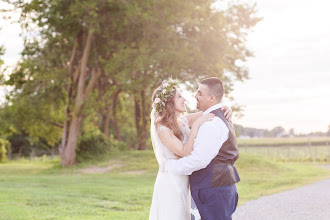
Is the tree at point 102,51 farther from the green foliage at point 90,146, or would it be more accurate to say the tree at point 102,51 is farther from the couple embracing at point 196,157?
the couple embracing at point 196,157

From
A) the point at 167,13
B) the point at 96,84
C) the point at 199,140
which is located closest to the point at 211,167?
the point at 199,140

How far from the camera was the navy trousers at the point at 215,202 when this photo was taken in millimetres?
5117

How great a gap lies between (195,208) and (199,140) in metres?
0.90

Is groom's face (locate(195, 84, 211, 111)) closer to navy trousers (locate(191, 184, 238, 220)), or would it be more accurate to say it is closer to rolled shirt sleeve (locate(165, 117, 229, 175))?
rolled shirt sleeve (locate(165, 117, 229, 175))

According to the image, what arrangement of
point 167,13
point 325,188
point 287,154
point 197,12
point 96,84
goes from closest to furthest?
point 325,188, point 167,13, point 197,12, point 96,84, point 287,154

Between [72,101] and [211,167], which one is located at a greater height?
[72,101]

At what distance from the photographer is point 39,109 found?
97.9ft

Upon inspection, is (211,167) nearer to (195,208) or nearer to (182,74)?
(195,208)

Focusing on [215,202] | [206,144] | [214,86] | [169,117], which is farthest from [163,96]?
[215,202]

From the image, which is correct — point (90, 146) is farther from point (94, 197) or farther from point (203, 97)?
point (203, 97)

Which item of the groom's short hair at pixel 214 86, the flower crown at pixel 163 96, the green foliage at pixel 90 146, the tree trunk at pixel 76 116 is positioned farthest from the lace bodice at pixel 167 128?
the green foliage at pixel 90 146

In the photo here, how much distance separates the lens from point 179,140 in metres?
5.59

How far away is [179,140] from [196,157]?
0.62 m

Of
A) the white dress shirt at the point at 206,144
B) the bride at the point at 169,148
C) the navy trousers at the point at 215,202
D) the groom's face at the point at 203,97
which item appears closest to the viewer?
the white dress shirt at the point at 206,144
